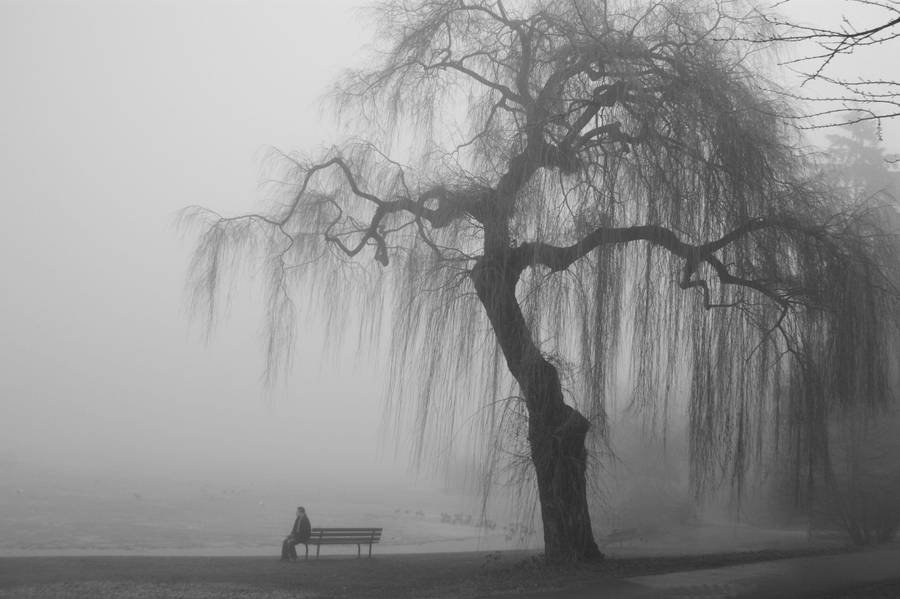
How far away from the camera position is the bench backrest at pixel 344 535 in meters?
14.9

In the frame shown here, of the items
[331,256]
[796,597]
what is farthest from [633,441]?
[796,597]

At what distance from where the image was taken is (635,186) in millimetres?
9148

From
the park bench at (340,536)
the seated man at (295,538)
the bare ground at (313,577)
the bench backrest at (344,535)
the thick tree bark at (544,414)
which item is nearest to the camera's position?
the bare ground at (313,577)

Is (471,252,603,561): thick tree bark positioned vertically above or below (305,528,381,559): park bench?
above

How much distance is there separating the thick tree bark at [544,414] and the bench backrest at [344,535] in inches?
247

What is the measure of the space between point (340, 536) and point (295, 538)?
125 cm

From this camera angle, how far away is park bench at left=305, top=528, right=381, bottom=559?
48.3ft

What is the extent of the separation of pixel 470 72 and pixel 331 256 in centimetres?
376

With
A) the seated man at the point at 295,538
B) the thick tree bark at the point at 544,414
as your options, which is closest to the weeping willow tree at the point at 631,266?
the thick tree bark at the point at 544,414

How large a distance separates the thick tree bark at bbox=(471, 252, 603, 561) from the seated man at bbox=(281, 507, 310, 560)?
239 inches

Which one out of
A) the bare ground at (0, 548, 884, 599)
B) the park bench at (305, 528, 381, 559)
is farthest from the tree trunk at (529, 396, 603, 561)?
Result: the park bench at (305, 528, 381, 559)

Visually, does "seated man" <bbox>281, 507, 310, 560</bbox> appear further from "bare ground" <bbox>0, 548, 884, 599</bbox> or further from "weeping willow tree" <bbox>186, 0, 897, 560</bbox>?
"weeping willow tree" <bbox>186, 0, 897, 560</bbox>

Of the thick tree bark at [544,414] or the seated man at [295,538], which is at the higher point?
the thick tree bark at [544,414]

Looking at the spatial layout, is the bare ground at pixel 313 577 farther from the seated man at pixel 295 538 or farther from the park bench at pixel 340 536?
the park bench at pixel 340 536
